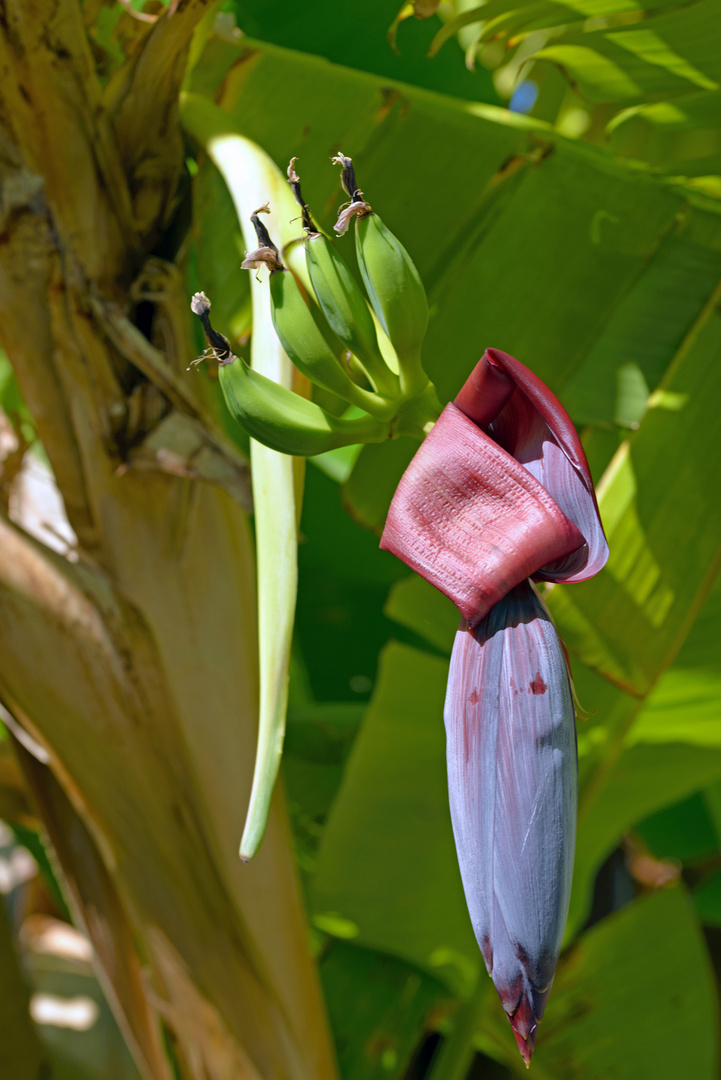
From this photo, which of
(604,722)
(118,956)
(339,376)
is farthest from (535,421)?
(118,956)

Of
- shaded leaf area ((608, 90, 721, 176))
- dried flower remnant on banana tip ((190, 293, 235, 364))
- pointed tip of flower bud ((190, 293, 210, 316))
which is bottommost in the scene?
dried flower remnant on banana tip ((190, 293, 235, 364))

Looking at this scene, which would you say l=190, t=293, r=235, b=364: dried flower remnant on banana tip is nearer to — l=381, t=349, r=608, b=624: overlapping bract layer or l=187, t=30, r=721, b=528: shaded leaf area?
l=381, t=349, r=608, b=624: overlapping bract layer

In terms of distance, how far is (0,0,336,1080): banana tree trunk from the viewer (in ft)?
1.34

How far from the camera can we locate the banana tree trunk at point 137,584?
0.41 meters

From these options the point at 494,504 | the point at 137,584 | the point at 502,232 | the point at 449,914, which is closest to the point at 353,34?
the point at 502,232

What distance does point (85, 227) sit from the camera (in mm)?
419

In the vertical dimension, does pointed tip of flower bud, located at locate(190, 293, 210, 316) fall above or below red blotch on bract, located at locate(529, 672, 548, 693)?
above

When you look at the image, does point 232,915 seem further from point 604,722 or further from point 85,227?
point 85,227

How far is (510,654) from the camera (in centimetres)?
20

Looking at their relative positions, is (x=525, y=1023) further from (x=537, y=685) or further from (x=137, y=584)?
(x=137, y=584)

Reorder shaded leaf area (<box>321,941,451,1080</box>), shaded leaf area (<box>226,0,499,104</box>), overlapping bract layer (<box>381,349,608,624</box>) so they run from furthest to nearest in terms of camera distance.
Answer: shaded leaf area (<box>321,941,451,1080</box>) < shaded leaf area (<box>226,0,499,104</box>) < overlapping bract layer (<box>381,349,608,624</box>)

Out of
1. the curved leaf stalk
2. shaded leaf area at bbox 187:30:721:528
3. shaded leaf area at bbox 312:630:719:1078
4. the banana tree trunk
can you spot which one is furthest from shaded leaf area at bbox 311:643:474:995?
the curved leaf stalk

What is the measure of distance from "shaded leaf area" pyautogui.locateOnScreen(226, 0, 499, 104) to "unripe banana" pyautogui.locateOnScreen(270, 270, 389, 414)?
17.8 inches

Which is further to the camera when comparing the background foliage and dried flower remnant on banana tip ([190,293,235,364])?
the background foliage
